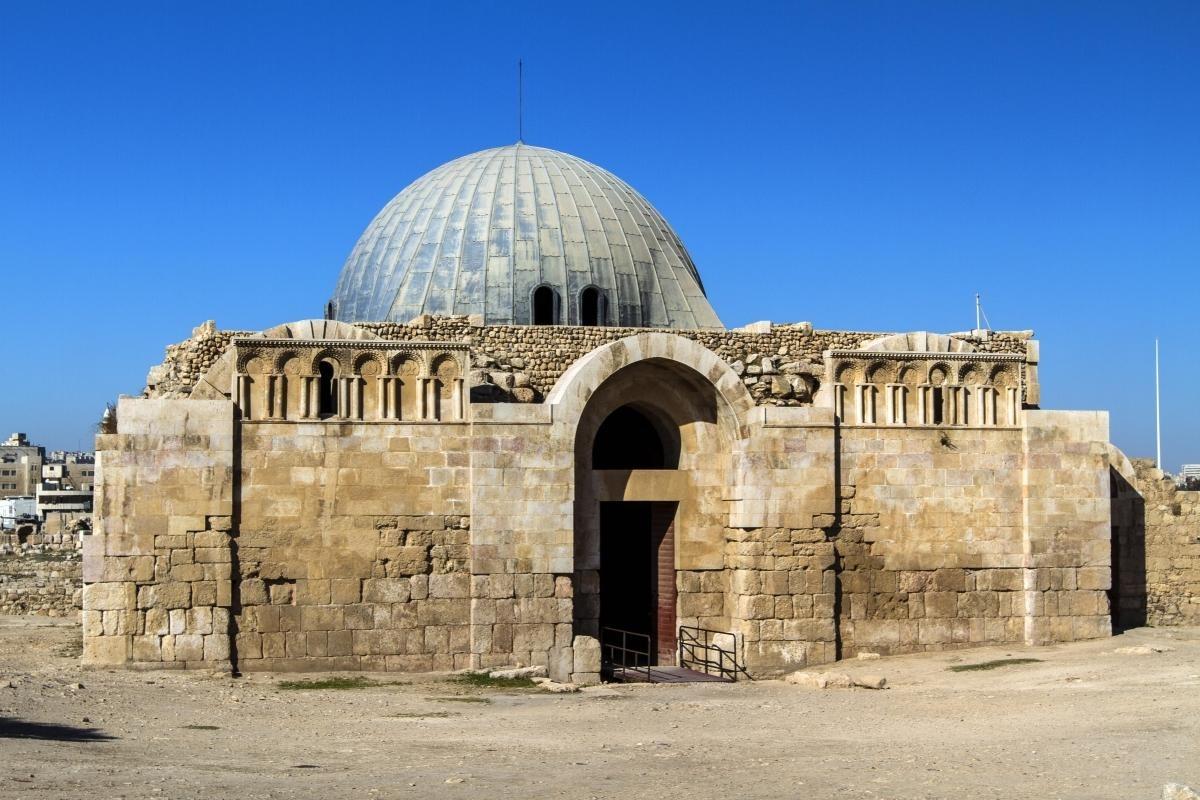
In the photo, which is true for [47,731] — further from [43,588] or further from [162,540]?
[43,588]

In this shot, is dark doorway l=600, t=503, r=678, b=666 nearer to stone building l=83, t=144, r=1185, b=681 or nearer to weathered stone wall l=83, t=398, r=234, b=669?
stone building l=83, t=144, r=1185, b=681

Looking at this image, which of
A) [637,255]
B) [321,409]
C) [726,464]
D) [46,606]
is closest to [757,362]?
[726,464]

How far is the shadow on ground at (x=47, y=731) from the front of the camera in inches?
516

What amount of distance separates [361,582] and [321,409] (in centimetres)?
232

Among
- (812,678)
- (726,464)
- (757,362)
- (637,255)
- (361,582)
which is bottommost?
(812,678)

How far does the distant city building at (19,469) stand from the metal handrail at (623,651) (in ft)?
274

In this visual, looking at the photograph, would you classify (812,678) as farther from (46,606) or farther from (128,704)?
(46,606)

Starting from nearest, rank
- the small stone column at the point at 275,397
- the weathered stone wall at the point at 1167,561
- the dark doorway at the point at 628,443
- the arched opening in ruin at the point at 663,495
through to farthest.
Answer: the small stone column at the point at 275,397 < the arched opening in ruin at the point at 663,495 < the dark doorway at the point at 628,443 < the weathered stone wall at the point at 1167,561

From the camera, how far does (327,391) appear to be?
19.3 metres

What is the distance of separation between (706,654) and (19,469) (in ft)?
302

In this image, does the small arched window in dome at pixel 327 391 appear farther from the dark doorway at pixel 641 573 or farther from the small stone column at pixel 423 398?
the dark doorway at pixel 641 573

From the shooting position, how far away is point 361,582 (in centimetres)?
1861

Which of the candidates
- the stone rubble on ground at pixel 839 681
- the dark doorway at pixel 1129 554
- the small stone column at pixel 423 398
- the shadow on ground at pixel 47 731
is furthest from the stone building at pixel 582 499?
the shadow on ground at pixel 47 731

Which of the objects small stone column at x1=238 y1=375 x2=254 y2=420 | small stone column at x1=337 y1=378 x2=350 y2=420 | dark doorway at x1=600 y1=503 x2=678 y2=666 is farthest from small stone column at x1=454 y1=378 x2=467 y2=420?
dark doorway at x1=600 y1=503 x2=678 y2=666
